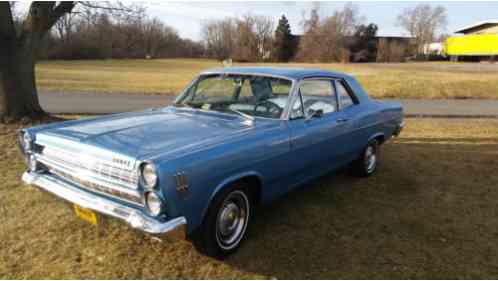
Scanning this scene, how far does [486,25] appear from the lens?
255ft

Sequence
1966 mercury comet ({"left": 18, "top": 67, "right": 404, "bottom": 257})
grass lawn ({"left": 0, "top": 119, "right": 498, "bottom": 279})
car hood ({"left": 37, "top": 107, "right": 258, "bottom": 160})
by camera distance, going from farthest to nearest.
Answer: grass lawn ({"left": 0, "top": 119, "right": 498, "bottom": 279}) < car hood ({"left": 37, "top": 107, "right": 258, "bottom": 160}) < 1966 mercury comet ({"left": 18, "top": 67, "right": 404, "bottom": 257})

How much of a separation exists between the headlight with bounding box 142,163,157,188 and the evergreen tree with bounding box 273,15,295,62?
75.2 meters

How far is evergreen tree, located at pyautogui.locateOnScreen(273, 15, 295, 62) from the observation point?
7612 centimetres

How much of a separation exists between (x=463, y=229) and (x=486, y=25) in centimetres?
9083

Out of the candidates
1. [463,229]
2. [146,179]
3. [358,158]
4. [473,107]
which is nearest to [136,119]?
[146,179]

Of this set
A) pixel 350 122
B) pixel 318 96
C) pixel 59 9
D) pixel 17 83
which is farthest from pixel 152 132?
pixel 59 9

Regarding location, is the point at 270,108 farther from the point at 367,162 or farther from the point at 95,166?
the point at 367,162

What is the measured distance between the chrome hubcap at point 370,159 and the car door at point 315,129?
36.6 inches

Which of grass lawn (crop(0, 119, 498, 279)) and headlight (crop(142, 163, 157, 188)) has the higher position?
headlight (crop(142, 163, 157, 188))

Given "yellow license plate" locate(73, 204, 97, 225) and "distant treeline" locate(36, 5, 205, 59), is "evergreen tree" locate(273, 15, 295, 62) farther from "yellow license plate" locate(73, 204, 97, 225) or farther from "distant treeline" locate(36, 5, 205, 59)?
"yellow license plate" locate(73, 204, 97, 225)

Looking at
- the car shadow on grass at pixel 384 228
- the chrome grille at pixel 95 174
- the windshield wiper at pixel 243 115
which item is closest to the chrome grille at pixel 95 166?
the chrome grille at pixel 95 174

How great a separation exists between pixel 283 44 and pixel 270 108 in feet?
247

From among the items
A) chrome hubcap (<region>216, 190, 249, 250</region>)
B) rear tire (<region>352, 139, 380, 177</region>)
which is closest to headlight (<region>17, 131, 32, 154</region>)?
chrome hubcap (<region>216, 190, 249, 250</region>)

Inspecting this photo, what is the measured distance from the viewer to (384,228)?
4000mm
